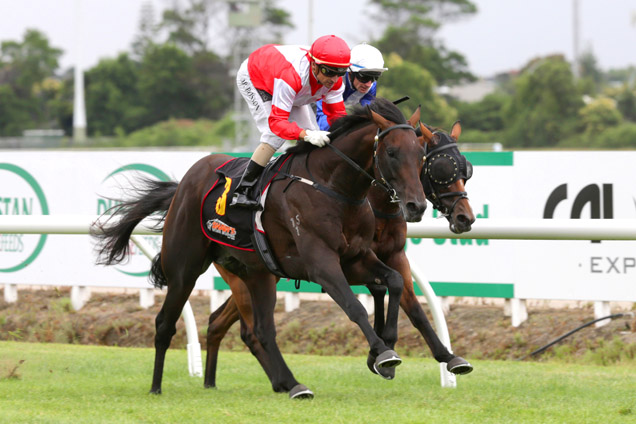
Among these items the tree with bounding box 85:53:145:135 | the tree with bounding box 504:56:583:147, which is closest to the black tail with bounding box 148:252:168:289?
the tree with bounding box 504:56:583:147

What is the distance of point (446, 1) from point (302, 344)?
64.9 metres

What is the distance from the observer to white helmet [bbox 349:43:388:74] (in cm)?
530

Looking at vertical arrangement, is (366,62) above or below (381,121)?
above

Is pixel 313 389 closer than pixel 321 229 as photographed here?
No

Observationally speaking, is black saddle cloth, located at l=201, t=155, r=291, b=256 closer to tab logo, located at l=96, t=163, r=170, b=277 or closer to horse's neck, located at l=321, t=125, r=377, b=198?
horse's neck, located at l=321, t=125, r=377, b=198

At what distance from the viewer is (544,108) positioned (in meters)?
39.6

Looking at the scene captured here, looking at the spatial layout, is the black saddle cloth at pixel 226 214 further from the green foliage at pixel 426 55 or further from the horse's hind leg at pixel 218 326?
the green foliage at pixel 426 55

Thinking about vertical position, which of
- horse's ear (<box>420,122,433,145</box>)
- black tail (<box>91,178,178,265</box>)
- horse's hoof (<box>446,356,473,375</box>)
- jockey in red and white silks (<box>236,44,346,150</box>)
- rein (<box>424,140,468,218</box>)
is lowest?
horse's hoof (<box>446,356,473,375</box>)

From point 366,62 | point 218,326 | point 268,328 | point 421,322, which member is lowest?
point 218,326

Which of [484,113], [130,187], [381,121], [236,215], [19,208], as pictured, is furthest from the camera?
[484,113]

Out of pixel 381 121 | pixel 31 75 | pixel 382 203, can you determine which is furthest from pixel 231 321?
pixel 31 75

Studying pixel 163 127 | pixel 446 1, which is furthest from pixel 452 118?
pixel 446 1

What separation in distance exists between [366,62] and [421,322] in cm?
154

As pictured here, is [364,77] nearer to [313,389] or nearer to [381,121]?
[381,121]
